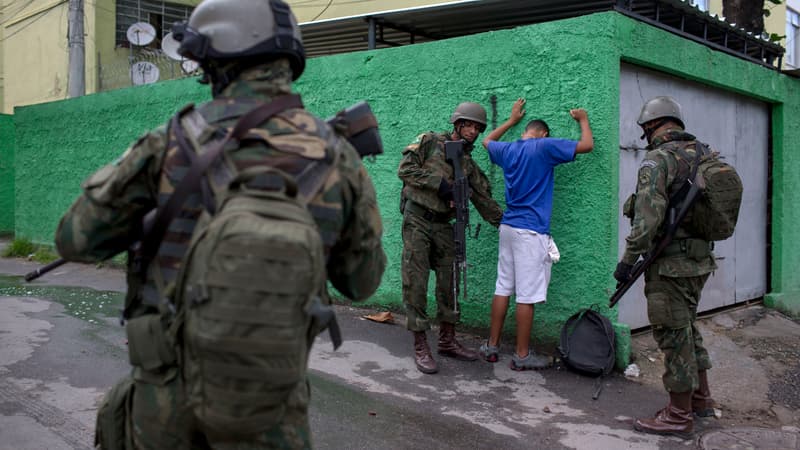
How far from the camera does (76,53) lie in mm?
12188

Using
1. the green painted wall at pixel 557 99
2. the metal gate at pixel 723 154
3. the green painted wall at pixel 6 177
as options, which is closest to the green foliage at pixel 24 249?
the green painted wall at pixel 6 177

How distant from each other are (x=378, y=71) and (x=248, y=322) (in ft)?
17.2

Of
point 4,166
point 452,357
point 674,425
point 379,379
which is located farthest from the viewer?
point 4,166

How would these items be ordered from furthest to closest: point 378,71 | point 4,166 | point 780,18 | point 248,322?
point 780,18 → point 4,166 → point 378,71 → point 248,322

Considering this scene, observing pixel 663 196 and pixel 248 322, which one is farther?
pixel 663 196

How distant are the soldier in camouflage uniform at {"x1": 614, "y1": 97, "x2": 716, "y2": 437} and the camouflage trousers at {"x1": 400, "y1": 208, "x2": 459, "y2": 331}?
1400 mm

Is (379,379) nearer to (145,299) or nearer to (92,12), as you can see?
(145,299)

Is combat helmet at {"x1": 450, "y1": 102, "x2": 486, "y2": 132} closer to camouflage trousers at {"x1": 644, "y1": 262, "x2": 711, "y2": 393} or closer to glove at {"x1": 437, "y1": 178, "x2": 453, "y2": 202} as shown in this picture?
glove at {"x1": 437, "y1": 178, "x2": 453, "y2": 202}

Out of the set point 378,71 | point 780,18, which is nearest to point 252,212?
point 378,71

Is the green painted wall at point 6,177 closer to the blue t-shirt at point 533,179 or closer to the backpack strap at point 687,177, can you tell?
the blue t-shirt at point 533,179

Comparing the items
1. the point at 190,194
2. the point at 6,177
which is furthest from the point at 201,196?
the point at 6,177

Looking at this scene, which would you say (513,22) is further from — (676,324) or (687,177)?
(676,324)

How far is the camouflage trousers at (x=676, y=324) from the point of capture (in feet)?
13.0

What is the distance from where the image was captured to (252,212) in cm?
163
